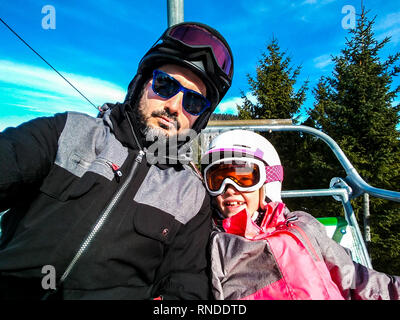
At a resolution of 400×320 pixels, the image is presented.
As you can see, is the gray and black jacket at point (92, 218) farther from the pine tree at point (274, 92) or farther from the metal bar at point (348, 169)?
the pine tree at point (274, 92)

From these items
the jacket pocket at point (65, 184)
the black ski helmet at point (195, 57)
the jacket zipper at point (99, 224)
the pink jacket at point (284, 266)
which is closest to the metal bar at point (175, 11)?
the black ski helmet at point (195, 57)

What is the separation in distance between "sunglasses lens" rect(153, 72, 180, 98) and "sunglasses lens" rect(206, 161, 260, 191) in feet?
2.35

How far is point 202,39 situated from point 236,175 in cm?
117

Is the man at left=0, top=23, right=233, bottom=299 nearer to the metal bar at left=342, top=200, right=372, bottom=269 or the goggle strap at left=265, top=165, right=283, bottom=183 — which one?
the goggle strap at left=265, top=165, right=283, bottom=183

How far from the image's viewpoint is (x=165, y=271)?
142cm

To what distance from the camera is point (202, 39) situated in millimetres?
1989

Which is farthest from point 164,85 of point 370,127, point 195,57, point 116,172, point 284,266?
point 370,127

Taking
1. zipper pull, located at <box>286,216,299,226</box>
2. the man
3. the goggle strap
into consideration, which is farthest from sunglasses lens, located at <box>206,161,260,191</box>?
zipper pull, located at <box>286,216,299,226</box>

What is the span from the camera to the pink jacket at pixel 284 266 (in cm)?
129

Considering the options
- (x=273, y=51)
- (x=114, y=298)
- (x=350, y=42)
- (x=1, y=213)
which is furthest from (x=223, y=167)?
(x=273, y=51)

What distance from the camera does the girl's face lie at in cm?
185

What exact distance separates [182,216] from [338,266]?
1.04 m

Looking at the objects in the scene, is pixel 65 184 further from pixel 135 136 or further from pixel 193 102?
pixel 193 102
